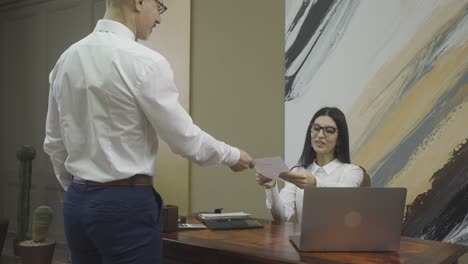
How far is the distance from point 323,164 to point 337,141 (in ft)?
0.54

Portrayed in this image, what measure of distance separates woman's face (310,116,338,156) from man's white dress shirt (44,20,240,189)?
131 cm

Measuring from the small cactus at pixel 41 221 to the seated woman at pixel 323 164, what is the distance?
4.88ft

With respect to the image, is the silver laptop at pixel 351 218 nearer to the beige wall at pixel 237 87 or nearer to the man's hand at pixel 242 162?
the man's hand at pixel 242 162

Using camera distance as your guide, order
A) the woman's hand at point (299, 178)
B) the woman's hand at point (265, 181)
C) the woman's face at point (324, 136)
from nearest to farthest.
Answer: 1. the woman's hand at point (299, 178)
2. the woman's hand at point (265, 181)
3. the woman's face at point (324, 136)

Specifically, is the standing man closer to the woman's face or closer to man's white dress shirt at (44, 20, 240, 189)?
man's white dress shirt at (44, 20, 240, 189)

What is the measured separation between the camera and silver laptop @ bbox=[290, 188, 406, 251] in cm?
160

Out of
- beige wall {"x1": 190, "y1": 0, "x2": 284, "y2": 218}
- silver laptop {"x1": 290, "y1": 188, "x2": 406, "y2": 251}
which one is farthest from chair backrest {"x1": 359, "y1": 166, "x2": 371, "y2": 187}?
silver laptop {"x1": 290, "y1": 188, "x2": 406, "y2": 251}

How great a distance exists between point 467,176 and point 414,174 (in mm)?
269

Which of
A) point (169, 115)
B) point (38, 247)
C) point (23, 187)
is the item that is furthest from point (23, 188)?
point (169, 115)

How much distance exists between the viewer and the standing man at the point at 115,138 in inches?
54.8

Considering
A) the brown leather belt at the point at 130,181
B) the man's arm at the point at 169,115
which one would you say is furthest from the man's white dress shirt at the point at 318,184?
the brown leather belt at the point at 130,181

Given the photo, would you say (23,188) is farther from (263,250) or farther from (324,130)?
(263,250)

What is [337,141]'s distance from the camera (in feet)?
8.89

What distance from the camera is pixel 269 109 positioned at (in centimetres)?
323
